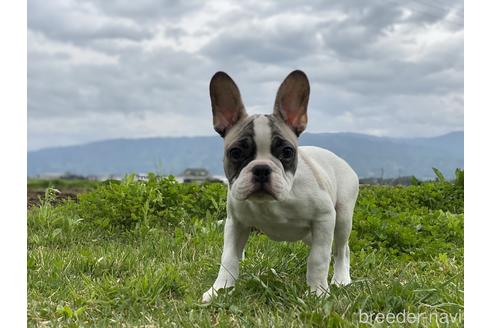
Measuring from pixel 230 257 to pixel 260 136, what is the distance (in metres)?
1.03

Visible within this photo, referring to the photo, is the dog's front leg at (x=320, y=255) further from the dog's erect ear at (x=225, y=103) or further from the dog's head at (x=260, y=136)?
the dog's erect ear at (x=225, y=103)

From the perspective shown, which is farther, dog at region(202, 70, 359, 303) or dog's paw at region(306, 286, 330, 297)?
dog's paw at region(306, 286, 330, 297)

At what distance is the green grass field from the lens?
3.97 m

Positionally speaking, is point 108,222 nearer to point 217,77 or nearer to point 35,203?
point 35,203

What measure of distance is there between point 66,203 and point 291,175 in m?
4.69

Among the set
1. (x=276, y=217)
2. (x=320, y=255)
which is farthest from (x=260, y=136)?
(x=320, y=255)

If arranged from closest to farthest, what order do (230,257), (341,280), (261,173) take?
(261,173) < (230,257) < (341,280)

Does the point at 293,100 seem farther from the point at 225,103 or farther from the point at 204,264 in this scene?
the point at 204,264

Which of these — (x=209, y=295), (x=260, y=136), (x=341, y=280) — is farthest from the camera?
(x=341, y=280)

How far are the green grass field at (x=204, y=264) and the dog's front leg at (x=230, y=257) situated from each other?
90 mm

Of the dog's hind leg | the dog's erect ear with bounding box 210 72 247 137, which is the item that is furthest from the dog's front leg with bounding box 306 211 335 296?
the dog's erect ear with bounding box 210 72 247 137

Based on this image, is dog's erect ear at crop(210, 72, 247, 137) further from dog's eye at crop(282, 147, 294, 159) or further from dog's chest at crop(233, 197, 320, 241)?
dog's chest at crop(233, 197, 320, 241)

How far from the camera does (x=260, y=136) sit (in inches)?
149
